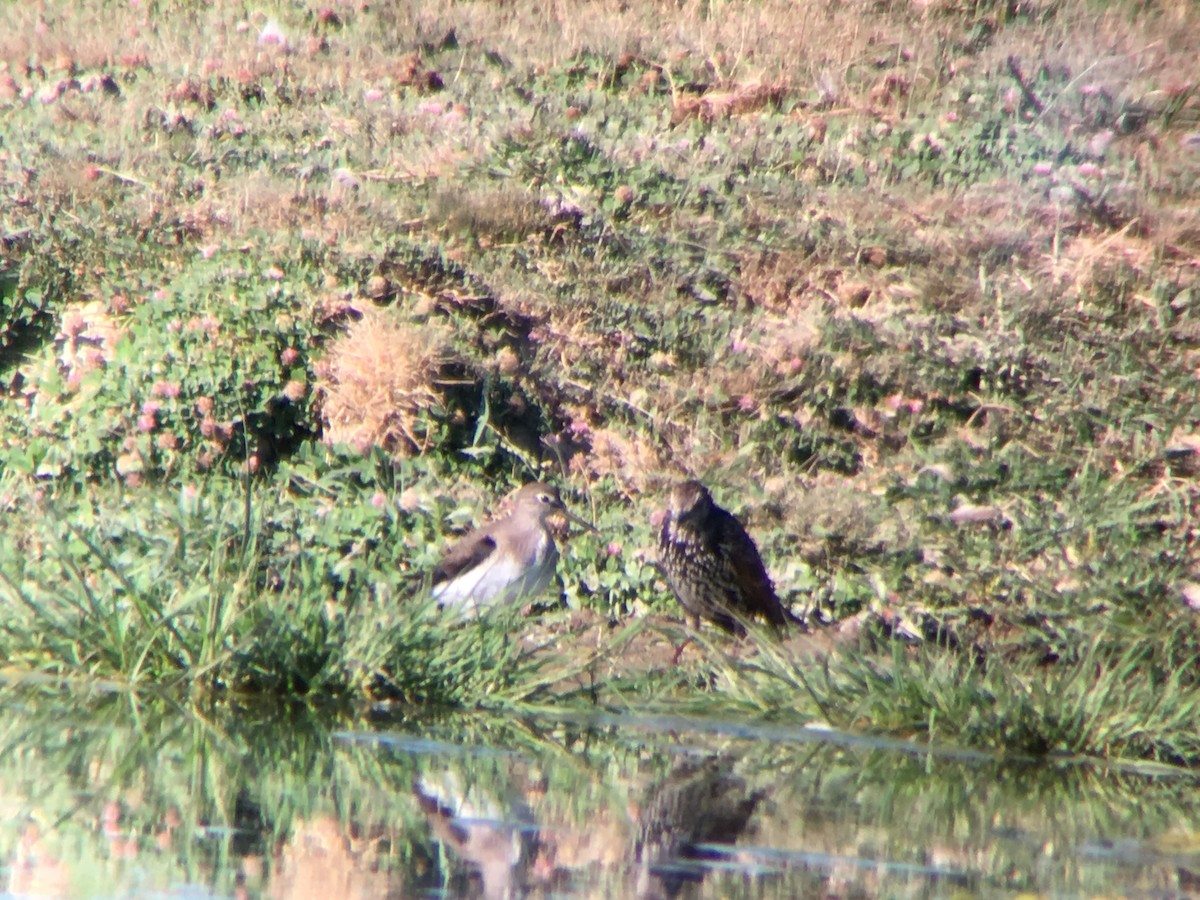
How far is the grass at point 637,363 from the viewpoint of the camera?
6.32 m

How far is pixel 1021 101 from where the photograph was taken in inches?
489

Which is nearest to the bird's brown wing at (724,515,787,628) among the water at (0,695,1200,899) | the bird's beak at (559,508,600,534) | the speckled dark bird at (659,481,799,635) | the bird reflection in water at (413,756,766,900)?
the speckled dark bird at (659,481,799,635)

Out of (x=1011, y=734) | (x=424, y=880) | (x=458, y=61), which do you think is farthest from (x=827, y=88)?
(x=424, y=880)

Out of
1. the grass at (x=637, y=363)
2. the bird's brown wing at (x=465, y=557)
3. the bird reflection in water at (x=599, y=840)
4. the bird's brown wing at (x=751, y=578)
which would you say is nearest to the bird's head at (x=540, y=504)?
the bird's brown wing at (x=465, y=557)

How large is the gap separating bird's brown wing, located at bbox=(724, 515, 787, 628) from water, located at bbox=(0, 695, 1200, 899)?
1.88m

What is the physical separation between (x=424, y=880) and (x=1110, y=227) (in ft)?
24.6

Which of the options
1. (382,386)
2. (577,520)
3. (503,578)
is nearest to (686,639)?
(503,578)

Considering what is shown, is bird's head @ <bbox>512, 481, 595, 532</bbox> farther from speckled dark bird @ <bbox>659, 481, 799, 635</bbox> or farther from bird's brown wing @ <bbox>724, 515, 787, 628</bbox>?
bird's brown wing @ <bbox>724, 515, 787, 628</bbox>

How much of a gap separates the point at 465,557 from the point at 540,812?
11.7 ft

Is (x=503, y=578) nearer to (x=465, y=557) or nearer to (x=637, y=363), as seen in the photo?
(x=465, y=557)

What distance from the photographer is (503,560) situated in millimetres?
7977

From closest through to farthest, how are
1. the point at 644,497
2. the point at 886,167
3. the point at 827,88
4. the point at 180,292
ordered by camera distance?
1. the point at 644,497
2. the point at 180,292
3. the point at 886,167
4. the point at 827,88

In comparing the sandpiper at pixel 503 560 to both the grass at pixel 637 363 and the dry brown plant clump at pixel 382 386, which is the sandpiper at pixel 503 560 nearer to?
the grass at pixel 637 363

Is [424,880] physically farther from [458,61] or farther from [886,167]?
[458,61]
